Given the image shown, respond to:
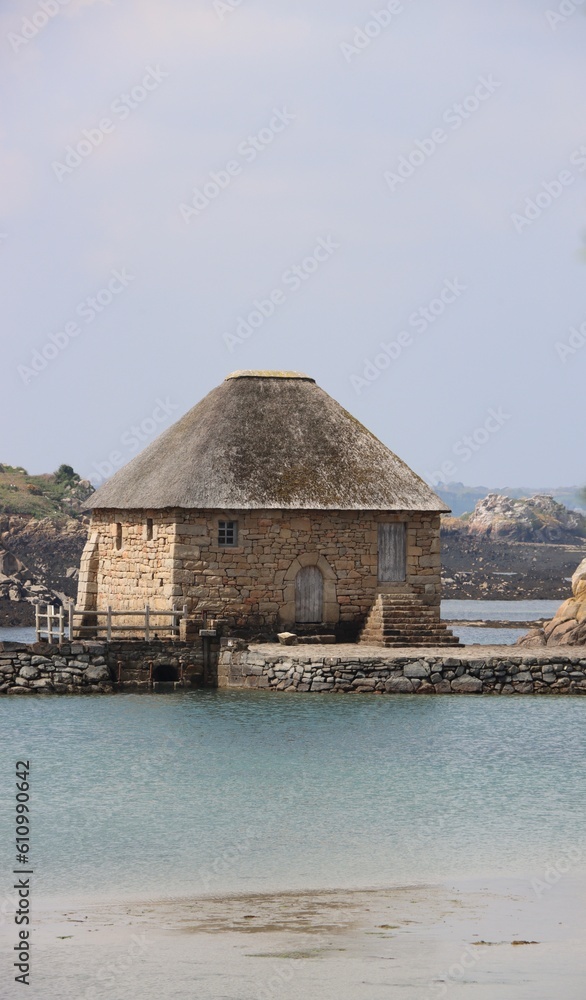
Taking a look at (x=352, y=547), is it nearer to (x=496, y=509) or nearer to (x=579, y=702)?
(x=579, y=702)

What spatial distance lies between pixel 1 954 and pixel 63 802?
22.0ft

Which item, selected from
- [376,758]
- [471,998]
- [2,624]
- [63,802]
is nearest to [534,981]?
[471,998]

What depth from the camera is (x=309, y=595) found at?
101ft

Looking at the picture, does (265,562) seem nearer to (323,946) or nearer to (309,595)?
(309,595)

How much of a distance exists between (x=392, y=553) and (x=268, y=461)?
3.19m

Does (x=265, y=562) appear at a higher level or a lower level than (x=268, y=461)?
lower

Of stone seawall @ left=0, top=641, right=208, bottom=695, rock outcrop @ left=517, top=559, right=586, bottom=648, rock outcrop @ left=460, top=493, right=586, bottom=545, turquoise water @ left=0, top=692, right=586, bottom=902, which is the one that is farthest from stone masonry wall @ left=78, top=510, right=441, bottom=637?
rock outcrop @ left=460, top=493, right=586, bottom=545

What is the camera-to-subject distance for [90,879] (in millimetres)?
14062

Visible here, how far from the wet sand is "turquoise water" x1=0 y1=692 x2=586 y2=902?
84 centimetres

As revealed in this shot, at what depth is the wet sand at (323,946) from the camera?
10.4 metres

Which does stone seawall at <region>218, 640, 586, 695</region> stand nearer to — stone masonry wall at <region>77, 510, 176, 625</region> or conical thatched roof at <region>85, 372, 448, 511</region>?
stone masonry wall at <region>77, 510, 176, 625</region>

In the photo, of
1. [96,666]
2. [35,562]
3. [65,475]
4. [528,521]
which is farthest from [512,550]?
[96,666]

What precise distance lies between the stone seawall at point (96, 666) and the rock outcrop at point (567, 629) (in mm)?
8064

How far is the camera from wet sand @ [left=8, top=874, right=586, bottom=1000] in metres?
10.4
